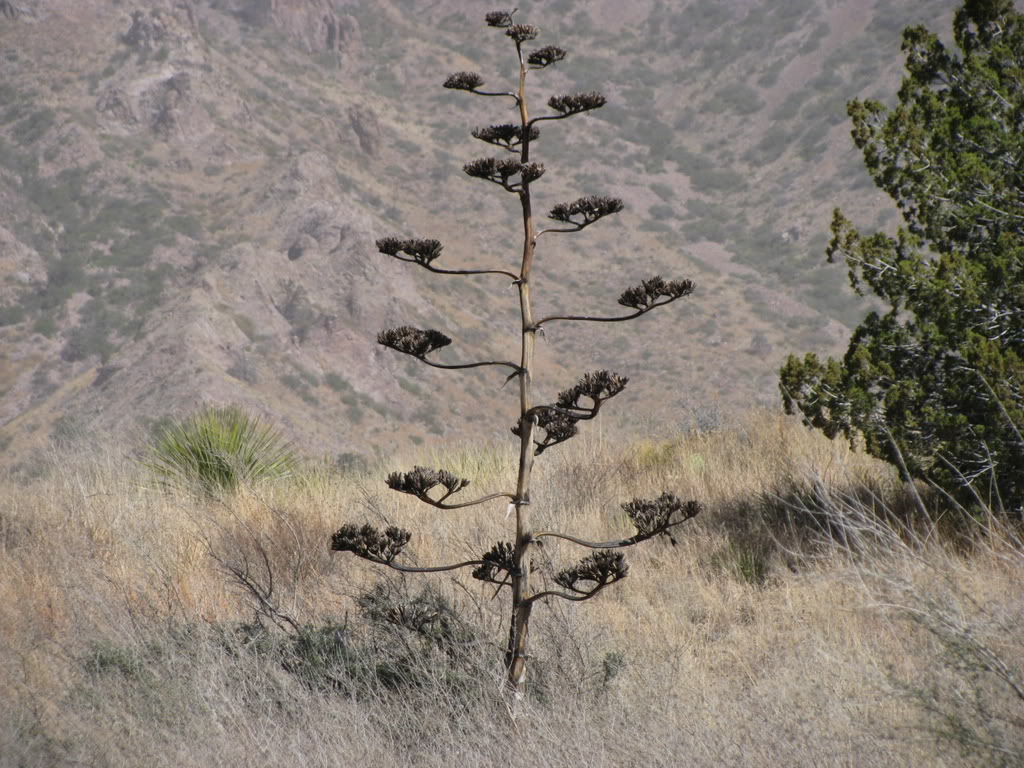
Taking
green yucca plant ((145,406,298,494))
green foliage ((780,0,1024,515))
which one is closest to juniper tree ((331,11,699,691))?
green foliage ((780,0,1024,515))

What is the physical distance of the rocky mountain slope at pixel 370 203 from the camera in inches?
1702

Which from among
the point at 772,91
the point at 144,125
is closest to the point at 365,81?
the point at 144,125

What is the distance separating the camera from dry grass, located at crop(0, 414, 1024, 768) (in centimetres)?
301

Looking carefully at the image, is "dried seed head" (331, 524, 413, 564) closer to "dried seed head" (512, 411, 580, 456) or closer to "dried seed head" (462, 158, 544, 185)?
"dried seed head" (512, 411, 580, 456)

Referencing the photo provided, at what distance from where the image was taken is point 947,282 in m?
5.06

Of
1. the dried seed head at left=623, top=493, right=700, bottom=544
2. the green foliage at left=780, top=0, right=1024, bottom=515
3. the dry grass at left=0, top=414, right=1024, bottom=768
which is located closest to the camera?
the dry grass at left=0, top=414, right=1024, bottom=768

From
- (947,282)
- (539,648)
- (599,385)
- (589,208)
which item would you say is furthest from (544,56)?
(947,282)

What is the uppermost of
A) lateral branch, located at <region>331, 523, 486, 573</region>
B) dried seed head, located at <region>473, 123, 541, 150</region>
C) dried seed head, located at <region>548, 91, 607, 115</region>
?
dried seed head, located at <region>548, 91, 607, 115</region>

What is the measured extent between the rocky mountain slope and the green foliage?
2724 centimetres

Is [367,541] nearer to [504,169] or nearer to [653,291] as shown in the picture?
[653,291]

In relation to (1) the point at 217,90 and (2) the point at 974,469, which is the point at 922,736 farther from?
(1) the point at 217,90

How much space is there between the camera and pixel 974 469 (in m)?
5.12

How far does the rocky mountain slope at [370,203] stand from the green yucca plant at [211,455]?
24.5 metres

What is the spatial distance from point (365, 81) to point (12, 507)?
247ft
